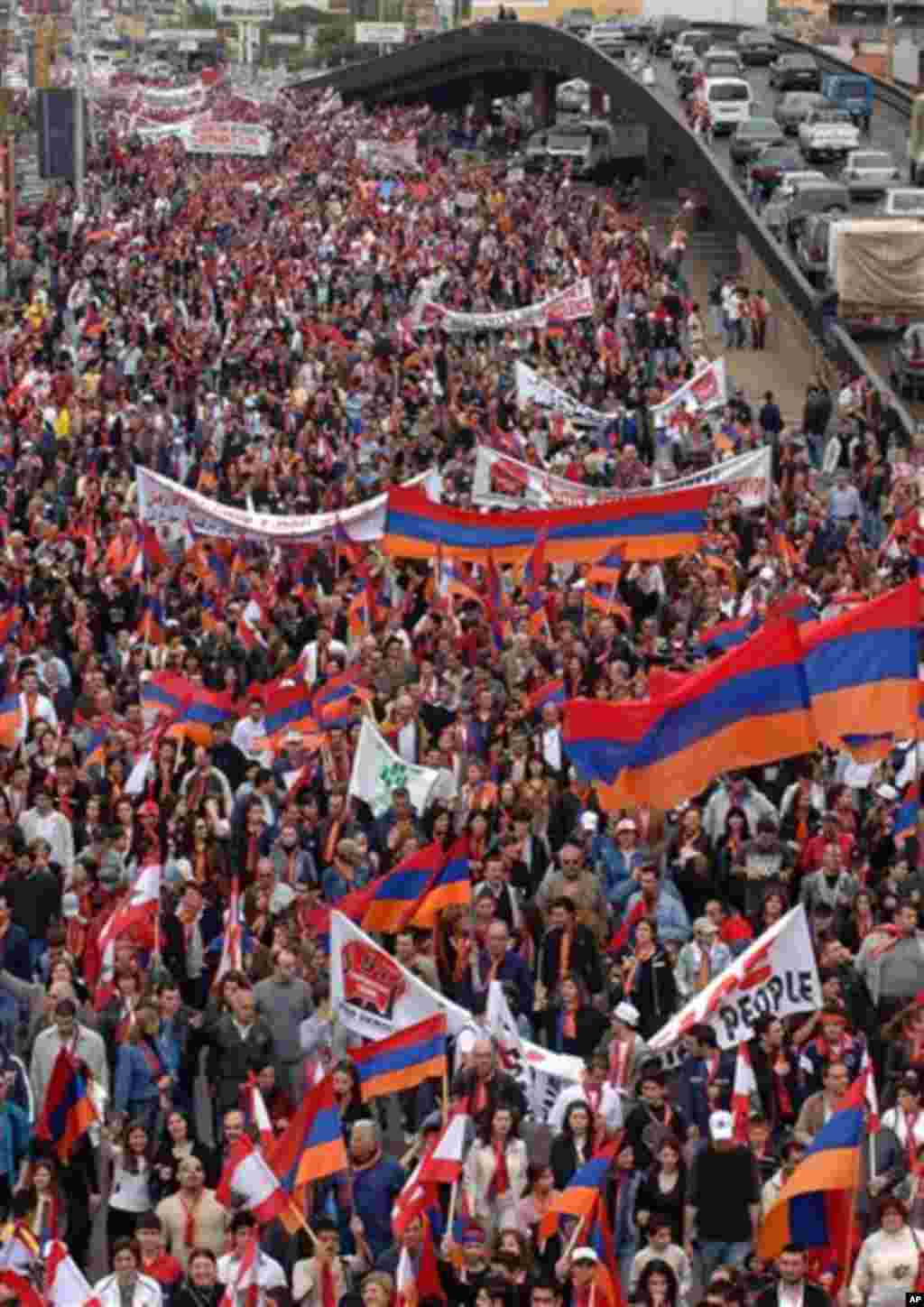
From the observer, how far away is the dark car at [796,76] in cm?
7225

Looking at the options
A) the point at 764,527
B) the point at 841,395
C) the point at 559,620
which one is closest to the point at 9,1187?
the point at 559,620

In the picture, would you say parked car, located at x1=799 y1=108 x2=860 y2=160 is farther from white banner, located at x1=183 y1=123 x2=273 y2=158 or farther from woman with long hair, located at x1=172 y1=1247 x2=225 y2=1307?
woman with long hair, located at x1=172 y1=1247 x2=225 y2=1307

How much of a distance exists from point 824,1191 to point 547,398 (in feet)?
67.6

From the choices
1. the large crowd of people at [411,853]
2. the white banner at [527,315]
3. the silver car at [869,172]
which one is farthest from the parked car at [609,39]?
the large crowd of people at [411,853]

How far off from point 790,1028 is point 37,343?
85.3 ft

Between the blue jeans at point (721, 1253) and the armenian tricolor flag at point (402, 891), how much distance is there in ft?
10.4

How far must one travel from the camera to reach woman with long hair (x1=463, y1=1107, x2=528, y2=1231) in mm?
13523

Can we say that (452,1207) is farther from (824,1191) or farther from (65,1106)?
(65,1106)

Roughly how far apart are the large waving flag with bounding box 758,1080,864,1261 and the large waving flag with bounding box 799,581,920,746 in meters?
3.47

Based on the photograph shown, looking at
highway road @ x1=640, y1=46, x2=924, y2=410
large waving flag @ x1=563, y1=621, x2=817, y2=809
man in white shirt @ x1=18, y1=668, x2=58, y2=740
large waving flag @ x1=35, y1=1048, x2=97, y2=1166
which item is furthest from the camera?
highway road @ x1=640, y1=46, x2=924, y2=410

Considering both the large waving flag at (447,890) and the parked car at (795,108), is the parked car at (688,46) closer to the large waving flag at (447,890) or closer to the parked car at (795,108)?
the parked car at (795,108)

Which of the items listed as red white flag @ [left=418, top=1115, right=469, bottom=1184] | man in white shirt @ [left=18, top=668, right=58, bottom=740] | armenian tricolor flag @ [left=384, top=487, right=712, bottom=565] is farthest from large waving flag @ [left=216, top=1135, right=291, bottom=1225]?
armenian tricolor flag @ [left=384, top=487, right=712, bottom=565]

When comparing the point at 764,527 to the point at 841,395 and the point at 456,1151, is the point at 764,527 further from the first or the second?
the point at 456,1151

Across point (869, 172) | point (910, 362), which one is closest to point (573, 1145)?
point (910, 362)
